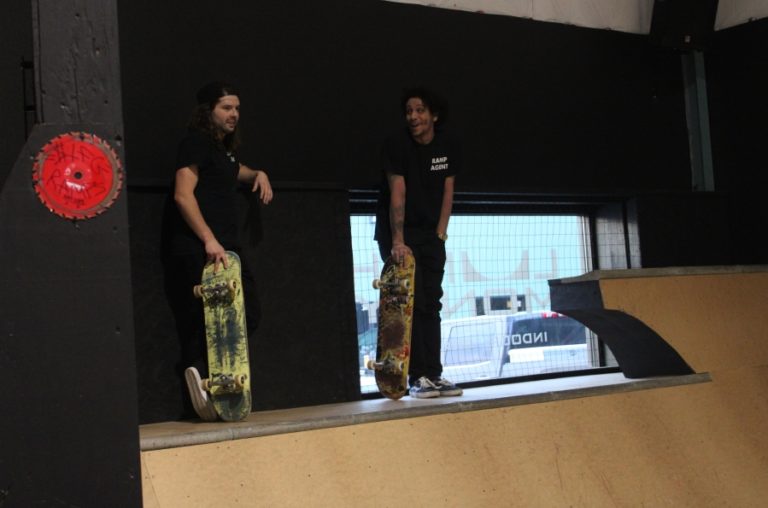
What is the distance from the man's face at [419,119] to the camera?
4.55 metres

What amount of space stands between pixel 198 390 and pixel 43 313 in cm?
166

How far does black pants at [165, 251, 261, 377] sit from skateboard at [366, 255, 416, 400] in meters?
0.60

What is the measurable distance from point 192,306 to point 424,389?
117 centimetres

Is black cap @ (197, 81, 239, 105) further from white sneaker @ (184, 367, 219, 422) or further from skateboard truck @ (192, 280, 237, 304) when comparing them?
white sneaker @ (184, 367, 219, 422)

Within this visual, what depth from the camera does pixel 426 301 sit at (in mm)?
4523

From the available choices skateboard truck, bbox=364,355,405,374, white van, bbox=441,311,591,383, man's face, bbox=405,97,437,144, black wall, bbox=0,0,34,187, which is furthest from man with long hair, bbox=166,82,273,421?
white van, bbox=441,311,591,383

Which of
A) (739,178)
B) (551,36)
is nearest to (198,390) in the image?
(551,36)

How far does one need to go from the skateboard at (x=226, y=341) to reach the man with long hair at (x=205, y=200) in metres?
0.13

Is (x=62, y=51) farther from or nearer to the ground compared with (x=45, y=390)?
farther from the ground

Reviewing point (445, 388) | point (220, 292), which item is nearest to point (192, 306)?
point (220, 292)

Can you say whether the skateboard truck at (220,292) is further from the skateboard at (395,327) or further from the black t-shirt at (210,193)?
the skateboard at (395,327)

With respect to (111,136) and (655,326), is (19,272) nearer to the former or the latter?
(111,136)

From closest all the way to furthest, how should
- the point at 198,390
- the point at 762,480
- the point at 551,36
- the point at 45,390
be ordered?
the point at 45,390 → the point at 198,390 → the point at 762,480 → the point at 551,36

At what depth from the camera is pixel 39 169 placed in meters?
2.16
